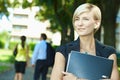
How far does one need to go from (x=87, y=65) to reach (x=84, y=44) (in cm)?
18

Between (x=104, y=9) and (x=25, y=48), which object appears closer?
(x=25, y=48)

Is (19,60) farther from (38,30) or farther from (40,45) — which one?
(38,30)

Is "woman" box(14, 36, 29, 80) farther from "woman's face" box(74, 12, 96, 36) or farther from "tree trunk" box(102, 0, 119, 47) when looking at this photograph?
"woman's face" box(74, 12, 96, 36)

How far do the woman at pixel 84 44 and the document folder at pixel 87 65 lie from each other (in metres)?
0.07

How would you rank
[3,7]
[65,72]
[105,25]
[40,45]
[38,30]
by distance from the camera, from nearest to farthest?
1. [65,72]
2. [40,45]
3. [105,25]
4. [3,7]
5. [38,30]

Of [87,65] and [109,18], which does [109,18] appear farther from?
[87,65]

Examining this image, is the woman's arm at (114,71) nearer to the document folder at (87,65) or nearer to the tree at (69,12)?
the document folder at (87,65)

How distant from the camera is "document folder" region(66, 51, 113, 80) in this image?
3443 mm

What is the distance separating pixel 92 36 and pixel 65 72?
345 mm

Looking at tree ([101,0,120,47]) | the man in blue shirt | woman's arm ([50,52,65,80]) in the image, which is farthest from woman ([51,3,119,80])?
tree ([101,0,120,47])

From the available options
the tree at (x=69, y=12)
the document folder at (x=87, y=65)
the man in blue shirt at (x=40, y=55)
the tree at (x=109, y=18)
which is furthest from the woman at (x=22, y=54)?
the document folder at (x=87, y=65)

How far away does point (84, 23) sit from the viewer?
355 centimetres

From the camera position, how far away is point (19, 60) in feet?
50.5

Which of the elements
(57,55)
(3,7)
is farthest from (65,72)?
(3,7)
